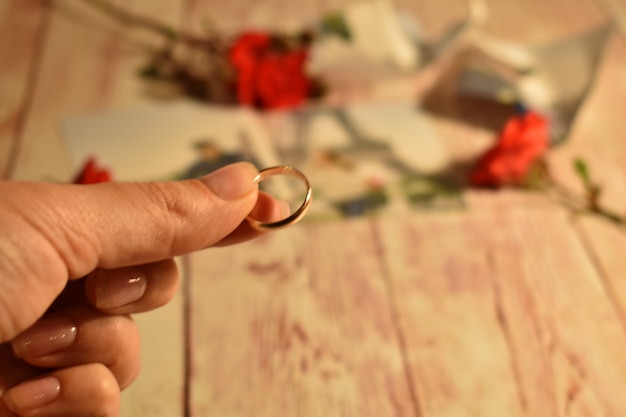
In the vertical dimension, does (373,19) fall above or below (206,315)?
above

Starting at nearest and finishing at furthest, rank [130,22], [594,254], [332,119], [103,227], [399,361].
→ 1. [103,227]
2. [399,361]
3. [594,254]
4. [332,119]
5. [130,22]

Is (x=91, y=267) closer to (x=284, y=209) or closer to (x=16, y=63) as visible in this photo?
(x=284, y=209)

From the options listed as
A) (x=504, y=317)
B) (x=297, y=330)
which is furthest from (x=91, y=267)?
(x=504, y=317)

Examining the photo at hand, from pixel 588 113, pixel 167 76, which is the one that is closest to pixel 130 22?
pixel 167 76

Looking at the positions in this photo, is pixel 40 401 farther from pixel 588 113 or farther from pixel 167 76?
pixel 588 113

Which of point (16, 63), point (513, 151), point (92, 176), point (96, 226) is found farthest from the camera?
point (16, 63)

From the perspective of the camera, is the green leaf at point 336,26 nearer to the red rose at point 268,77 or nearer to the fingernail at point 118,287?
the red rose at point 268,77
